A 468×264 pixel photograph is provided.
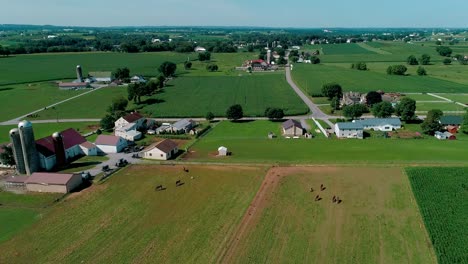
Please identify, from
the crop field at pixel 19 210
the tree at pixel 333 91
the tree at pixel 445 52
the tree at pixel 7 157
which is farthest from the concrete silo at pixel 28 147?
the tree at pixel 445 52

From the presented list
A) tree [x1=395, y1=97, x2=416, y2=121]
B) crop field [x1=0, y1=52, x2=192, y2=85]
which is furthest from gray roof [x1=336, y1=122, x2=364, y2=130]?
crop field [x1=0, y1=52, x2=192, y2=85]

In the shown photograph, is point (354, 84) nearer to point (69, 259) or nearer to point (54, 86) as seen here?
point (54, 86)

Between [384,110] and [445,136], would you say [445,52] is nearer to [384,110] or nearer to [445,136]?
[384,110]

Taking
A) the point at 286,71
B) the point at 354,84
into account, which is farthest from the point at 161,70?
the point at 354,84

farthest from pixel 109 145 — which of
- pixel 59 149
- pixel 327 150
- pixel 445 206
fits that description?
pixel 445 206

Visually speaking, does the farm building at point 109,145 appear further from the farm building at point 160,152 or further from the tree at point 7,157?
the tree at point 7,157

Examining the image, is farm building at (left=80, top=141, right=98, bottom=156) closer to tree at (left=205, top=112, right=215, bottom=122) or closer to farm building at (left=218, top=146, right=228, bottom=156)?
farm building at (left=218, top=146, right=228, bottom=156)
